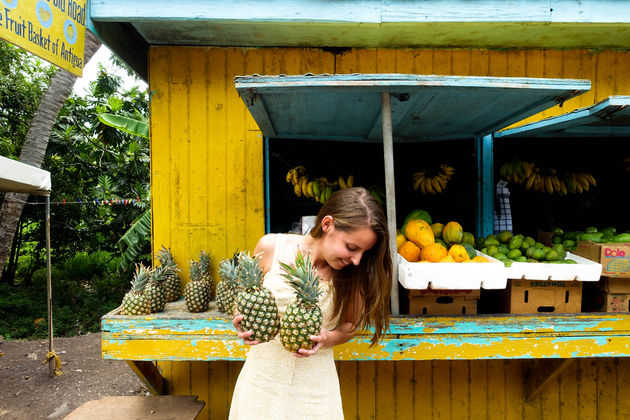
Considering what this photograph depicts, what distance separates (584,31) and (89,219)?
513 inches

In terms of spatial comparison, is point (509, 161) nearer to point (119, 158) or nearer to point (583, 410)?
point (583, 410)

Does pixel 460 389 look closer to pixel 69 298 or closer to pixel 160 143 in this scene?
pixel 160 143

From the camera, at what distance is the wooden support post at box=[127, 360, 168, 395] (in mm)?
3273

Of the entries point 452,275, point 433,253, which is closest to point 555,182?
point 433,253

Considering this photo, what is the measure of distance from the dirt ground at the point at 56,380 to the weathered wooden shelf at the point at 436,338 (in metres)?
A: 3.16

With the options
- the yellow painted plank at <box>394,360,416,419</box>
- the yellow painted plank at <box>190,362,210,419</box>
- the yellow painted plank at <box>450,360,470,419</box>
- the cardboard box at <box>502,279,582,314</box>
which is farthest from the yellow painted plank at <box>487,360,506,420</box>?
the yellow painted plank at <box>190,362,210,419</box>

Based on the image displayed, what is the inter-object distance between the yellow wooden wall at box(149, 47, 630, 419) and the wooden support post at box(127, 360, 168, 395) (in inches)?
5.6

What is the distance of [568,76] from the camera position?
13.5ft

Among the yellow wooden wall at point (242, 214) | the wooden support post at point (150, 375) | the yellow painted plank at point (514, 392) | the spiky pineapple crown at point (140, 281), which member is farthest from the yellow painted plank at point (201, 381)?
the yellow painted plank at point (514, 392)

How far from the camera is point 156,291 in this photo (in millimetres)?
3330

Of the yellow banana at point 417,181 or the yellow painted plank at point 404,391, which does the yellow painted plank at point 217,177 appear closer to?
the yellow banana at point 417,181

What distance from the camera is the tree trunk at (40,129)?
665cm

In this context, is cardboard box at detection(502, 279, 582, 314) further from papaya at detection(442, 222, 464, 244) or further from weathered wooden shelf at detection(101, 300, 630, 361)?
papaya at detection(442, 222, 464, 244)

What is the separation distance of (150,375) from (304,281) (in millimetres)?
2697
